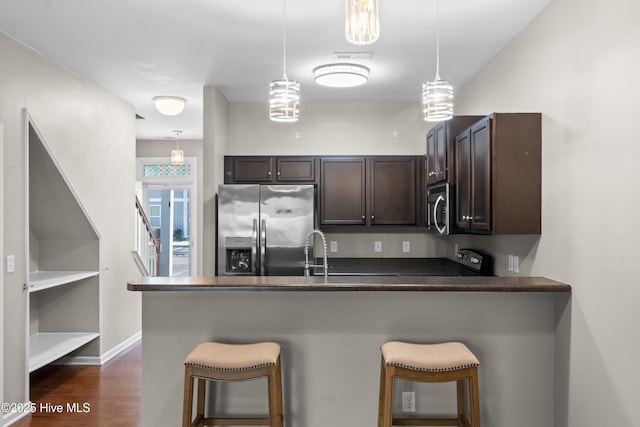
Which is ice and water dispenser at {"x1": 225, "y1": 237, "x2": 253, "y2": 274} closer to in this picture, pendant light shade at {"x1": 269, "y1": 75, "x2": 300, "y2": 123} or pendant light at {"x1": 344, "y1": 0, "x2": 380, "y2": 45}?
pendant light shade at {"x1": 269, "y1": 75, "x2": 300, "y2": 123}

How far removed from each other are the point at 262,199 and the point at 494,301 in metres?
2.40

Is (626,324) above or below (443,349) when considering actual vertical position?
above

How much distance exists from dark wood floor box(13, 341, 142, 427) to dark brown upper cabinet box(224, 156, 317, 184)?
2178 mm

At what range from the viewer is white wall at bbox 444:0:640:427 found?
6.29 feet

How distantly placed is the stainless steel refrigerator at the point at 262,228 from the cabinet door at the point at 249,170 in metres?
0.49

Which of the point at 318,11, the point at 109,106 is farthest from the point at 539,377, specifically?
the point at 109,106

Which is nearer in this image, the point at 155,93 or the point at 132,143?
the point at 155,93

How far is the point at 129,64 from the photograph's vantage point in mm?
3689

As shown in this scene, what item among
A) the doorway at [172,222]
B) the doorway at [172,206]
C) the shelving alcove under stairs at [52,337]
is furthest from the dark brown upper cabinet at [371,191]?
the doorway at [172,222]

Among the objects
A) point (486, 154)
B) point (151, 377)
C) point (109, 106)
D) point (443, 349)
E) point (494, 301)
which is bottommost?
point (151, 377)

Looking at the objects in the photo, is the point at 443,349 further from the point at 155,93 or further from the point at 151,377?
the point at 155,93

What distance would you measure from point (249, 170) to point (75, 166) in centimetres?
164

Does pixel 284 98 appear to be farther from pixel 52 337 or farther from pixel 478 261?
pixel 52 337

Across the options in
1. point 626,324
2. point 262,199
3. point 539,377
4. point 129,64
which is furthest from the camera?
point 262,199
